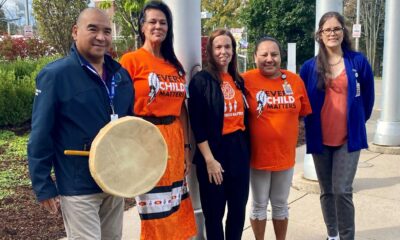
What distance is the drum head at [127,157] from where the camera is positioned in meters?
2.43

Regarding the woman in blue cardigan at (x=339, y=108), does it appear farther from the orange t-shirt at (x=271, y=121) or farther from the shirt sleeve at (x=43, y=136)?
the shirt sleeve at (x=43, y=136)

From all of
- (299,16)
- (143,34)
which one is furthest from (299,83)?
(299,16)

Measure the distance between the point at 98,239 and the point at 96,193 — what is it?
0.85 feet

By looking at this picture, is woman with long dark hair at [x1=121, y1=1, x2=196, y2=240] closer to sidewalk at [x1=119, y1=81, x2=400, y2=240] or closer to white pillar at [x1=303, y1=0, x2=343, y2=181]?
sidewalk at [x1=119, y1=81, x2=400, y2=240]

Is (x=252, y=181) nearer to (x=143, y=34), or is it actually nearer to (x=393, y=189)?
(x=143, y=34)

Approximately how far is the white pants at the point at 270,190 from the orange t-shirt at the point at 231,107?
18.6 inches

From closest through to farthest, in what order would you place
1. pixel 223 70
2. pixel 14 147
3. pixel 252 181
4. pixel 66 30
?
pixel 223 70
pixel 252 181
pixel 14 147
pixel 66 30

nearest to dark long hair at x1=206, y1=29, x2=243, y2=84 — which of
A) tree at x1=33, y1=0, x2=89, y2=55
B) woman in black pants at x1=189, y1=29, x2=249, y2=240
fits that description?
woman in black pants at x1=189, y1=29, x2=249, y2=240

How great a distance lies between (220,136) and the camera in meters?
3.23

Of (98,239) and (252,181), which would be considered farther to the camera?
(252,181)

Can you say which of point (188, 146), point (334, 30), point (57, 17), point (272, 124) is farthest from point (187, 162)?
point (57, 17)

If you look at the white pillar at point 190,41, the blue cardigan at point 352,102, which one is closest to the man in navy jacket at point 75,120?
the white pillar at point 190,41

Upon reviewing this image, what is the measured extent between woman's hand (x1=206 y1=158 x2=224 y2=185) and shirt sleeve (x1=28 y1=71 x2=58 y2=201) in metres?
1.15

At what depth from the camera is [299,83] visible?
356 cm
